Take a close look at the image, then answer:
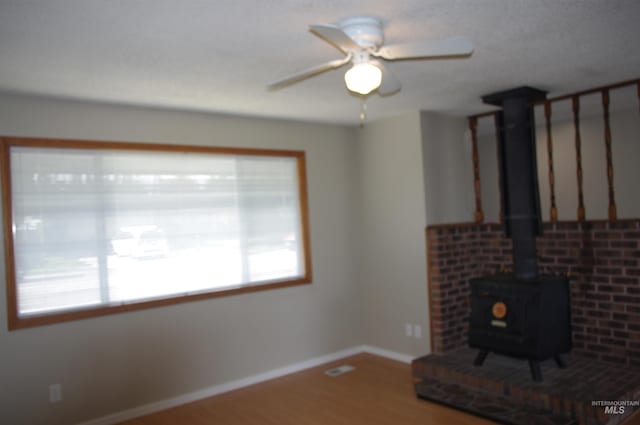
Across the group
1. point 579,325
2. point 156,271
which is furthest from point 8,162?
point 579,325

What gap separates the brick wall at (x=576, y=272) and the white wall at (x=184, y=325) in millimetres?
1005

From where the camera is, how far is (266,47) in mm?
2502

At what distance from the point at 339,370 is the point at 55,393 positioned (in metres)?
2.30

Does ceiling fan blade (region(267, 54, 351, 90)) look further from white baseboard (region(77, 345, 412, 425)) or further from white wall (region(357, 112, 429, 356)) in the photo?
white baseboard (region(77, 345, 412, 425))

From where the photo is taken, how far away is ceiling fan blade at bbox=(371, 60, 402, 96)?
226 centimetres

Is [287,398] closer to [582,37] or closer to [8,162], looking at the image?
[8,162]

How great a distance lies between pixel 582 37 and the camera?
2.56 meters

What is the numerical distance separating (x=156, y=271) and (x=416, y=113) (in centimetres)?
261

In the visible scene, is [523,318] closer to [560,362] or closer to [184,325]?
[560,362]

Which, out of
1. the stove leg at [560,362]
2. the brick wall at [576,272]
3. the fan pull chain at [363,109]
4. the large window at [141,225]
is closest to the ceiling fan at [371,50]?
the fan pull chain at [363,109]

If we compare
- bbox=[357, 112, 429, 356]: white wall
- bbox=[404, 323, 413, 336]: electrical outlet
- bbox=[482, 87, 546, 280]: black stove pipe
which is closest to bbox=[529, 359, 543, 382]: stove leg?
bbox=[482, 87, 546, 280]: black stove pipe

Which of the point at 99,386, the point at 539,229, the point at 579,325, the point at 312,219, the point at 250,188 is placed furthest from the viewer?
the point at 312,219

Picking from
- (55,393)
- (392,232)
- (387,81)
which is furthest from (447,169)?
(55,393)

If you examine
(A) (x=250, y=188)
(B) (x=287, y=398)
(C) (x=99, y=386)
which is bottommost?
(B) (x=287, y=398)
